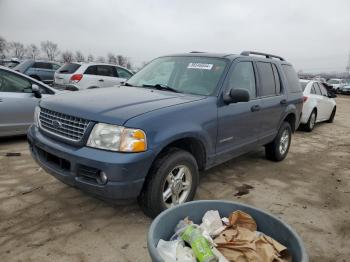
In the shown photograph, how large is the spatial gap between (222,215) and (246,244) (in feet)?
1.36

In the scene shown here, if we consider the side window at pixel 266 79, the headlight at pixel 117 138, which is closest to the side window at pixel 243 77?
the side window at pixel 266 79

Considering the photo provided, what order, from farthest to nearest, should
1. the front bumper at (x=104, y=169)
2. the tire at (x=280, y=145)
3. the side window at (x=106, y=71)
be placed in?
1. the side window at (x=106, y=71)
2. the tire at (x=280, y=145)
3. the front bumper at (x=104, y=169)

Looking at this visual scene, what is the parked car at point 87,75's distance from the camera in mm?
11070

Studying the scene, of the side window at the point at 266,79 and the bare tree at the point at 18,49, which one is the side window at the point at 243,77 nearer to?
the side window at the point at 266,79

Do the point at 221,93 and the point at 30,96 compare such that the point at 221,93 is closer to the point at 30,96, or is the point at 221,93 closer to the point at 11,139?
the point at 30,96

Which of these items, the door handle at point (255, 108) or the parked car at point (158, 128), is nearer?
the parked car at point (158, 128)

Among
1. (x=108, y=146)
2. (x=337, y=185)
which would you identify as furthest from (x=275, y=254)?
(x=337, y=185)

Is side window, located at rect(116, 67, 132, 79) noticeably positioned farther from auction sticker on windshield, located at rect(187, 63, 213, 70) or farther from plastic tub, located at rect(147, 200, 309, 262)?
plastic tub, located at rect(147, 200, 309, 262)

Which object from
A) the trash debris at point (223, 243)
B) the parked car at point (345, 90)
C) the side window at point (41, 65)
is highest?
the side window at point (41, 65)

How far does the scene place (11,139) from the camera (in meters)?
6.50

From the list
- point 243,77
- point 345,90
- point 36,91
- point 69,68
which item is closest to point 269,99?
point 243,77

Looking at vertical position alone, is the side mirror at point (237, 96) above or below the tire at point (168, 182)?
above

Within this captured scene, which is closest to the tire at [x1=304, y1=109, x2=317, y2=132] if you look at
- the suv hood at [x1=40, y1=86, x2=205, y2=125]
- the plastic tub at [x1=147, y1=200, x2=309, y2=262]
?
the suv hood at [x1=40, y1=86, x2=205, y2=125]

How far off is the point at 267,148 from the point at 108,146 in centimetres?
370
